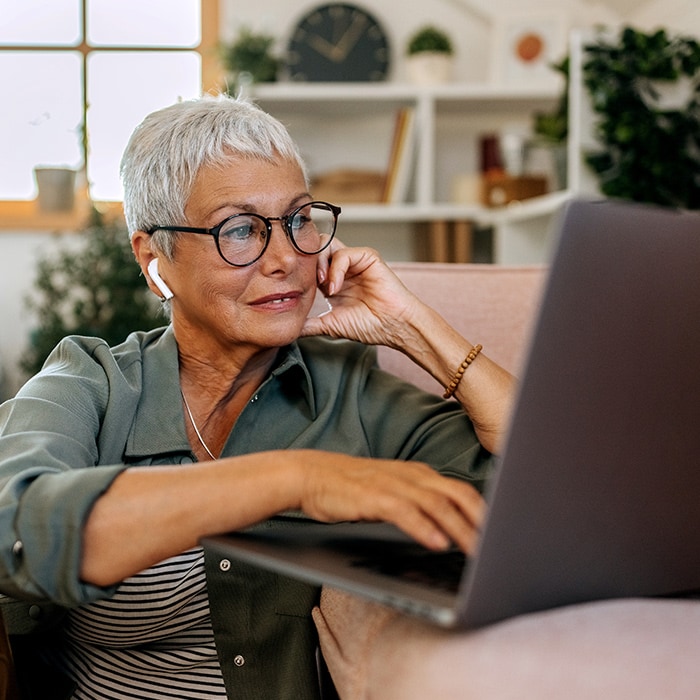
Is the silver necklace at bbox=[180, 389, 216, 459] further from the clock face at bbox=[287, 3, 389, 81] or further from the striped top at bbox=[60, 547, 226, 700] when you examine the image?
the clock face at bbox=[287, 3, 389, 81]

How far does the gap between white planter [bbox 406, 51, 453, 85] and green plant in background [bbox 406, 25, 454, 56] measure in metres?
0.01

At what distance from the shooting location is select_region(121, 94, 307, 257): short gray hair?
1258mm

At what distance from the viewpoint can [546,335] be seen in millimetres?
596

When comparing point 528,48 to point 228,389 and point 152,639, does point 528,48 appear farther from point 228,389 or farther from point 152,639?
point 152,639

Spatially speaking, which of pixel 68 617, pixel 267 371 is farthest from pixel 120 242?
pixel 68 617

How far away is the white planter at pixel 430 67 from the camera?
Result: 350 cm

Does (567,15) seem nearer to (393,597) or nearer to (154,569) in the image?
(154,569)

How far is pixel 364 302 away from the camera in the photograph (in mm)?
1387

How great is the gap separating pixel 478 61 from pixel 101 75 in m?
1.45

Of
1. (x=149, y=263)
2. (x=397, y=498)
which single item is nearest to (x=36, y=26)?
(x=149, y=263)

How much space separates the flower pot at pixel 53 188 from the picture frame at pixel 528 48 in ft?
5.33

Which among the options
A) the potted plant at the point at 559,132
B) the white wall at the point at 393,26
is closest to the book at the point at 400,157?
the white wall at the point at 393,26

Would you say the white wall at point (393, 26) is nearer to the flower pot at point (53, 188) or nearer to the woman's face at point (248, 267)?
the flower pot at point (53, 188)

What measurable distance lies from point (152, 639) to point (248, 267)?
468 mm
